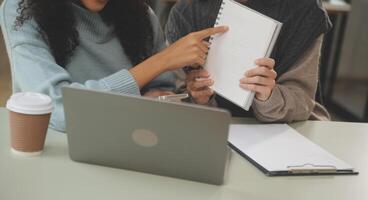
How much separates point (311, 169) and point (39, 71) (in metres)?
0.69

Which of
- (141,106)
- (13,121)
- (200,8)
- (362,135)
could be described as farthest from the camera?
(200,8)

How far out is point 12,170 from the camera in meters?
1.11

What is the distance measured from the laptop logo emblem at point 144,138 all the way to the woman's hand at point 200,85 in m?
0.38

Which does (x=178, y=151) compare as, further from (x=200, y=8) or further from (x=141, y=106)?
(x=200, y=8)

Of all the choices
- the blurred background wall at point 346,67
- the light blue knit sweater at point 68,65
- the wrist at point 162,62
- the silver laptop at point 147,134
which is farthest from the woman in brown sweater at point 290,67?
the blurred background wall at point 346,67

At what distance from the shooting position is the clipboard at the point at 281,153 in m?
1.19

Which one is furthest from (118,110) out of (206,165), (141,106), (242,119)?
(242,119)

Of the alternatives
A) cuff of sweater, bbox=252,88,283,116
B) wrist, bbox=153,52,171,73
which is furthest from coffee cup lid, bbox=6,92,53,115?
cuff of sweater, bbox=252,88,283,116

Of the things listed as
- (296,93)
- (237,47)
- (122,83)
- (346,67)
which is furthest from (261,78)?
(346,67)

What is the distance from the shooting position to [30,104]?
1123mm

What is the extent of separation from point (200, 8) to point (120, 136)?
0.68 metres

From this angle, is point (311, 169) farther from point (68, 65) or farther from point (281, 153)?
point (68, 65)

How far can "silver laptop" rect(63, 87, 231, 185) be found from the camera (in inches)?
39.7


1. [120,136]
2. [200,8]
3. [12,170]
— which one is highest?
[200,8]
